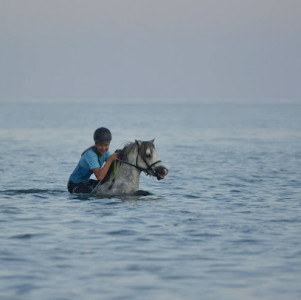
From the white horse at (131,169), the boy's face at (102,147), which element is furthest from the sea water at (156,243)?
the boy's face at (102,147)

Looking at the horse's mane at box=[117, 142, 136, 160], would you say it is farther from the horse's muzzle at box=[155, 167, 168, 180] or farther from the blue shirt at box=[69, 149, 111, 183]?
the horse's muzzle at box=[155, 167, 168, 180]

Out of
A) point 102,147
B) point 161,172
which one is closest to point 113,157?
point 102,147

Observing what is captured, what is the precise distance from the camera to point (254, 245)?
1078 centimetres

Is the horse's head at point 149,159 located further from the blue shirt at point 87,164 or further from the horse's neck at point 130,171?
the blue shirt at point 87,164

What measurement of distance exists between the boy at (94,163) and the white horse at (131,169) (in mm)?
199

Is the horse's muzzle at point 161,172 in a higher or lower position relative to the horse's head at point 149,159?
lower

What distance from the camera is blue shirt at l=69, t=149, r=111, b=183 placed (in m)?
14.8

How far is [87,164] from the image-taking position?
15.1 meters

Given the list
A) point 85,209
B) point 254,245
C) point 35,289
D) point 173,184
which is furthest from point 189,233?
point 173,184

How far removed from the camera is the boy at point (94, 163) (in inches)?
574

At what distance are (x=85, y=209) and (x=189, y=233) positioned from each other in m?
2.92

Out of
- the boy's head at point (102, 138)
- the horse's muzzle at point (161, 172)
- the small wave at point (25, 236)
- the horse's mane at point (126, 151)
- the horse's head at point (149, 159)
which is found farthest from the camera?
the horse's mane at point (126, 151)

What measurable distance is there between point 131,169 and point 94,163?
2.32 feet

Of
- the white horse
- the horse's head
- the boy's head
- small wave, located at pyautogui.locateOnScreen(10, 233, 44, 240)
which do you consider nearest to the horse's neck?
the white horse
